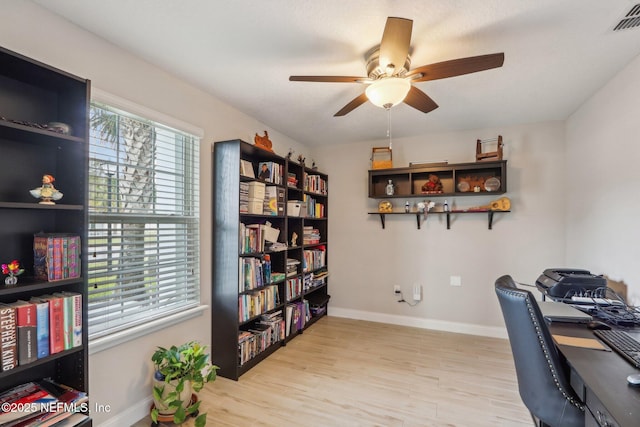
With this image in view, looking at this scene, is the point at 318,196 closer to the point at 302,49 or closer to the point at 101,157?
the point at 302,49

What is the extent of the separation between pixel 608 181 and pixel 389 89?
1.98 m

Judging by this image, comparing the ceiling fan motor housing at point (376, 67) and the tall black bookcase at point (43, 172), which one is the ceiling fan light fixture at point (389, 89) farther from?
the tall black bookcase at point (43, 172)

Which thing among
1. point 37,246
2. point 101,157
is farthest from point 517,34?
point 37,246

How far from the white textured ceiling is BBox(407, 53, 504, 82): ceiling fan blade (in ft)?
0.79

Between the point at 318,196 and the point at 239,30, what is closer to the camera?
the point at 239,30

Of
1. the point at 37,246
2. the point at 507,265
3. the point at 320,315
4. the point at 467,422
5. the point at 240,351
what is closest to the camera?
the point at 37,246

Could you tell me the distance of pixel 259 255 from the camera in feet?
9.09

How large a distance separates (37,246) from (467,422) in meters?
2.66

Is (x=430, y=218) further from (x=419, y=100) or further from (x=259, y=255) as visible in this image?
(x=259, y=255)

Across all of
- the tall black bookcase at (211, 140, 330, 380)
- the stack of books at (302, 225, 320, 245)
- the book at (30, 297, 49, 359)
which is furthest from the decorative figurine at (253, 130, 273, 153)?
the book at (30, 297, 49, 359)

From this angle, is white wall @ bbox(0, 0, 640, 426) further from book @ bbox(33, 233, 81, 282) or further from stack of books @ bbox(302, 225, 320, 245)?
book @ bbox(33, 233, 81, 282)

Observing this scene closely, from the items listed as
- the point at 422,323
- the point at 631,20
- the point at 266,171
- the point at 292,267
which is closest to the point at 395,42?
the point at 631,20

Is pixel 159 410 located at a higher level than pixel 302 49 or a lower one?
lower

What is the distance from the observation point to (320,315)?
12.9ft
